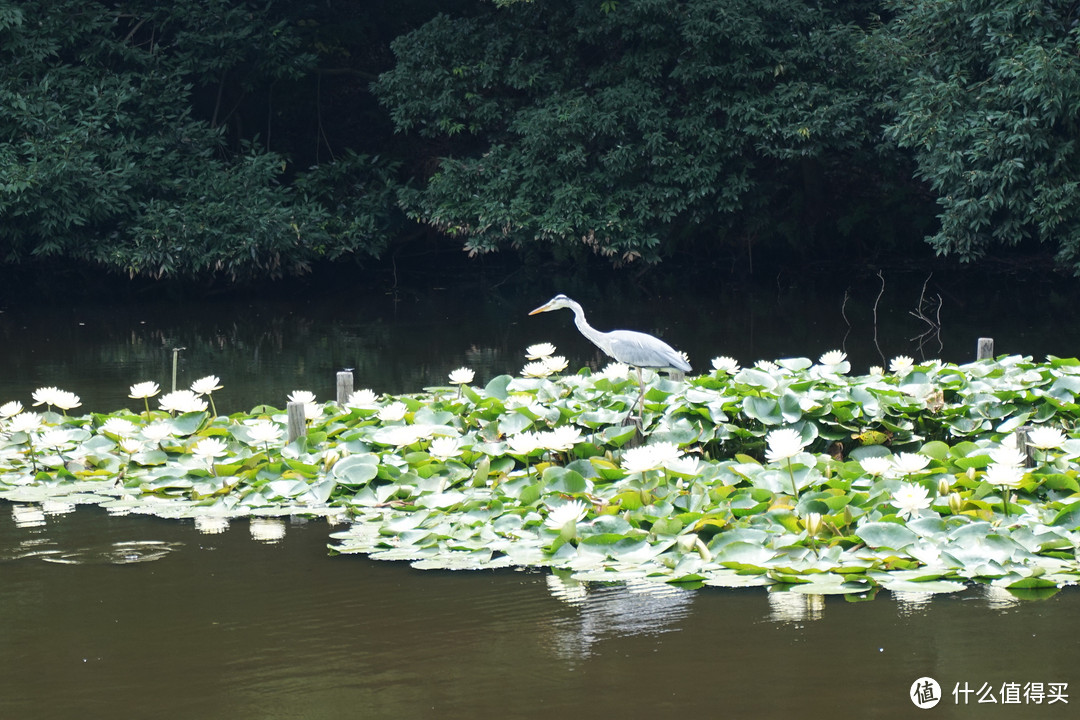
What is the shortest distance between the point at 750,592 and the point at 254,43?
50.5 feet

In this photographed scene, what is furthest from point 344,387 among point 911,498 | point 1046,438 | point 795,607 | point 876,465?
point 1046,438

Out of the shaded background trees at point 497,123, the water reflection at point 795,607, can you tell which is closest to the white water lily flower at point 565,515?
the water reflection at point 795,607

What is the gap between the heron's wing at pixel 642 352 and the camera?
675cm

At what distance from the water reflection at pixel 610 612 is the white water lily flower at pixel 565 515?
0.69 ft

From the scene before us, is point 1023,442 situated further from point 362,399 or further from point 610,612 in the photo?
point 362,399

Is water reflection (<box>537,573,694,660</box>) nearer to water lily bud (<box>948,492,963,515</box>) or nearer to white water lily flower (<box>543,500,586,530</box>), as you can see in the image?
white water lily flower (<box>543,500,586,530</box>)

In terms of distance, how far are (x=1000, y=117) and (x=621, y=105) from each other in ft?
17.6

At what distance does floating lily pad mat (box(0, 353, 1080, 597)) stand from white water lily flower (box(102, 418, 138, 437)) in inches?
0.8

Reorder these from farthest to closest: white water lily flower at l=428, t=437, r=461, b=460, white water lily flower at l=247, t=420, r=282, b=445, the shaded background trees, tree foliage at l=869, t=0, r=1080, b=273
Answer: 1. the shaded background trees
2. tree foliage at l=869, t=0, r=1080, b=273
3. white water lily flower at l=247, t=420, r=282, b=445
4. white water lily flower at l=428, t=437, r=461, b=460

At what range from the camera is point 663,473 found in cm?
587

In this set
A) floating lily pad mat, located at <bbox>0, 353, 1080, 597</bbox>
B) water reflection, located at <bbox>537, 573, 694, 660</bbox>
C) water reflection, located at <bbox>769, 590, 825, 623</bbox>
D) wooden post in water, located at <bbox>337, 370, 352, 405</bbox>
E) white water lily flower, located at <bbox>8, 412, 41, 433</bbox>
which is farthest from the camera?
wooden post in water, located at <bbox>337, 370, 352, 405</bbox>

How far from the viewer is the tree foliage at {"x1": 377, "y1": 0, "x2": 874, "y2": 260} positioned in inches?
653

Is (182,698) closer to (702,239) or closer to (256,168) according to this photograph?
(256,168)

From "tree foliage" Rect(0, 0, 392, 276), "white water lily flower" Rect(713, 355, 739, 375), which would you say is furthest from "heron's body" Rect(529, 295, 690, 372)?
"tree foliage" Rect(0, 0, 392, 276)
